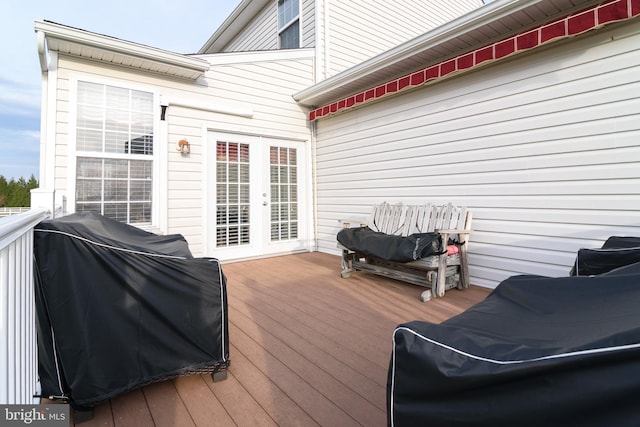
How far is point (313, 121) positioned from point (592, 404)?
573cm

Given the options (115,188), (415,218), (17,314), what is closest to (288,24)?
(115,188)

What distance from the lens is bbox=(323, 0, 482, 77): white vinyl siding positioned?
19.5ft

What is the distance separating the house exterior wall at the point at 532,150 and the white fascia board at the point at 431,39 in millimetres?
475

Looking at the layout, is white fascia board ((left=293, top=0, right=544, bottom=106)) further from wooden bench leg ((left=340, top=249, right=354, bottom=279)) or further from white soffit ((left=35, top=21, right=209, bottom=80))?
wooden bench leg ((left=340, top=249, right=354, bottom=279))

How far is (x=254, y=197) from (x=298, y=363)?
3.58m

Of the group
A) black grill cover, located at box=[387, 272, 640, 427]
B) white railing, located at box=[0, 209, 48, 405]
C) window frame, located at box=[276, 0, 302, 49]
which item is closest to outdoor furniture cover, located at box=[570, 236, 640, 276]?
black grill cover, located at box=[387, 272, 640, 427]

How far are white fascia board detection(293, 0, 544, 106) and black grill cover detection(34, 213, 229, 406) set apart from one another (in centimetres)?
331

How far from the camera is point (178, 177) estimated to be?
15.0 feet

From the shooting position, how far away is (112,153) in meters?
4.11

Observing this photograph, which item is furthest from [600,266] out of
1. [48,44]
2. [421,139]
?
[48,44]

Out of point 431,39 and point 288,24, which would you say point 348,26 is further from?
point 431,39

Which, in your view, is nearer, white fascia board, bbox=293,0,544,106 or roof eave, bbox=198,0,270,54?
white fascia board, bbox=293,0,544,106

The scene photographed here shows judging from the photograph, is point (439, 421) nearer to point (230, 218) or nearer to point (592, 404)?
point (592, 404)

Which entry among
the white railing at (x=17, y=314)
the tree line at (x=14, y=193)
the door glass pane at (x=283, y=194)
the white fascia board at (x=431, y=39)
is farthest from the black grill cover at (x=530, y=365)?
the tree line at (x=14, y=193)
